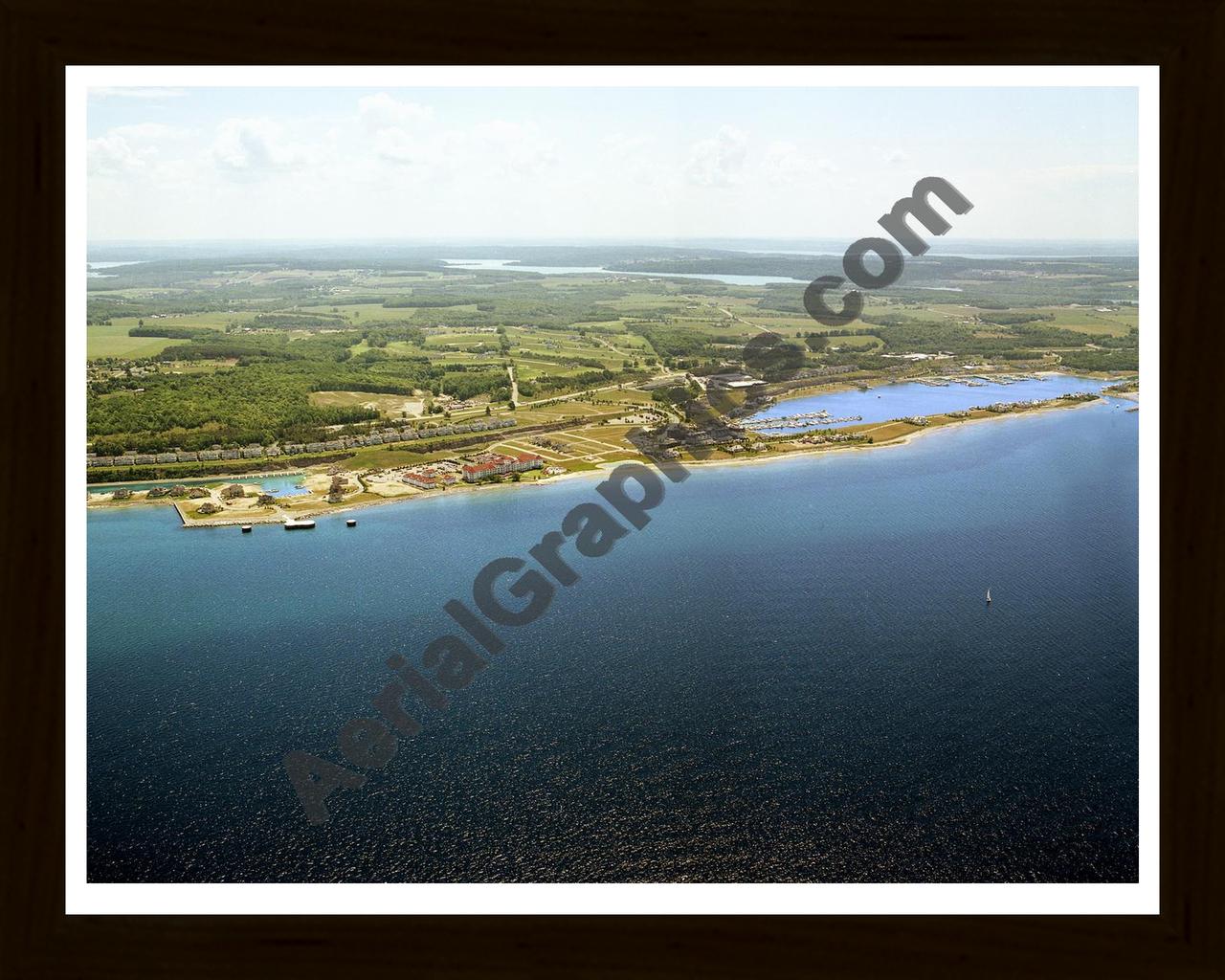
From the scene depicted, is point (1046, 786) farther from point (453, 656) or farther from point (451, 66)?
point (451, 66)

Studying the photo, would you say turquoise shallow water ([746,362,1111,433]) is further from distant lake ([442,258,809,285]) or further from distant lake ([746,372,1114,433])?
distant lake ([442,258,809,285])

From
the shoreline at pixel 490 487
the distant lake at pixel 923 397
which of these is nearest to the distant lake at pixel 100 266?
the shoreline at pixel 490 487

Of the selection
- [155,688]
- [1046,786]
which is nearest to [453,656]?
[155,688]

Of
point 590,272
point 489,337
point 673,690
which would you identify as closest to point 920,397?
point 590,272

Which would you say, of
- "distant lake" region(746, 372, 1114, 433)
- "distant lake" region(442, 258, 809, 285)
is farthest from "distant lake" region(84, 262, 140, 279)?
"distant lake" region(746, 372, 1114, 433)

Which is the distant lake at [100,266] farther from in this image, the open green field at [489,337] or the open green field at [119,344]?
the open green field at [119,344]

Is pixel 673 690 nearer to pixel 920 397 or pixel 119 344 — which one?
pixel 920 397
